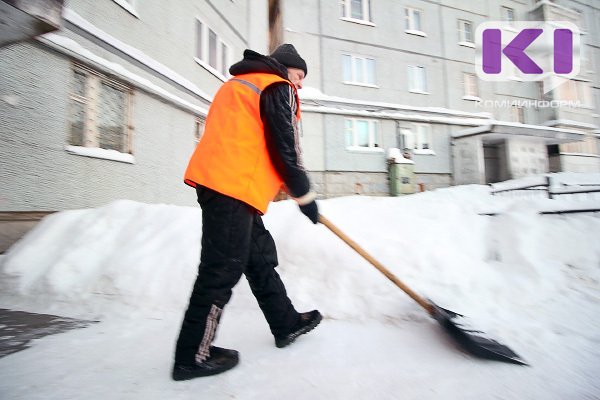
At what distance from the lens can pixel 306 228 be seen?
287cm

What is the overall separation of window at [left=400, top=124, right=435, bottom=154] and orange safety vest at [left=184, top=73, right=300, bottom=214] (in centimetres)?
1218

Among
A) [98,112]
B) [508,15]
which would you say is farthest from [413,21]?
[98,112]

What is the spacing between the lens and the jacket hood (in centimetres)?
161

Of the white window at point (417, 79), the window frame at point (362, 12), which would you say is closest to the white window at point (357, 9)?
the window frame at point (362, 12)

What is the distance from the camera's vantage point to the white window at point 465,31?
→ 14.5 metres

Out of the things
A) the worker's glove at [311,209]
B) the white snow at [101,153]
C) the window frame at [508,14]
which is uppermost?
the window frame at [508,14]

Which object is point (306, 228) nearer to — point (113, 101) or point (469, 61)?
point (113, 101)

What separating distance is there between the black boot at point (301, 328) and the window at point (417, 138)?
1202cm

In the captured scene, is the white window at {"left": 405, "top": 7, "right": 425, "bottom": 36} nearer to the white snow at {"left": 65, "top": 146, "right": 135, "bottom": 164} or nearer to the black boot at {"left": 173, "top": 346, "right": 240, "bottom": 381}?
the white snow at {"left": 65, "top": 146, "right": 135, "bottom": 164}

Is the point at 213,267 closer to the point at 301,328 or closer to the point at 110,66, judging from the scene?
the point at 301,328

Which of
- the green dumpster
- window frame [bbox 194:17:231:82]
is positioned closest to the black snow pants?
window frame [bbox 194:17:231:82]

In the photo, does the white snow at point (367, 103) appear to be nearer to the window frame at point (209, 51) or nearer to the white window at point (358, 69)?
the white window at point (358, 69)

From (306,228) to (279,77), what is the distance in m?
1.56

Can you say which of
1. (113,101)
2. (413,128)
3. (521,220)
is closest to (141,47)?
(113,101)
